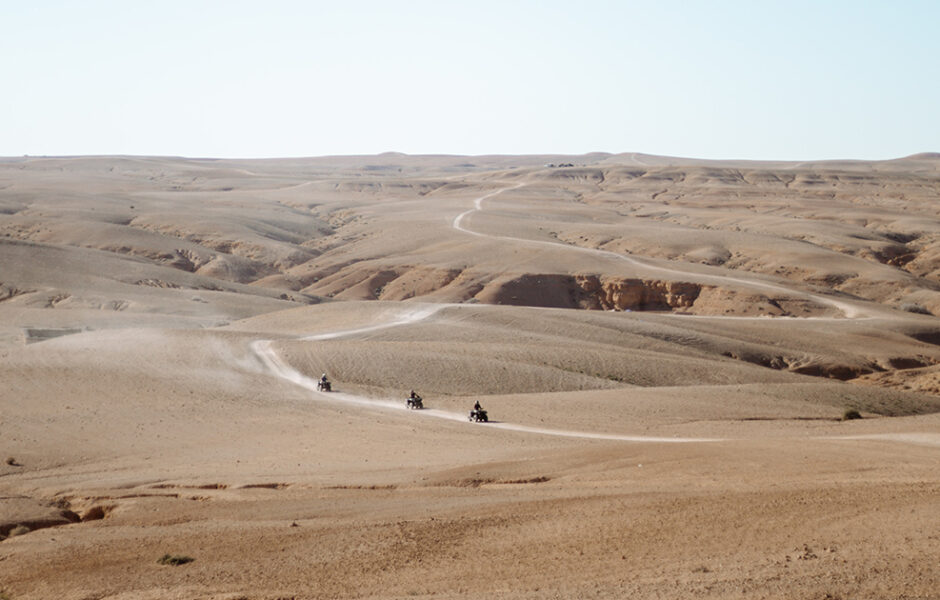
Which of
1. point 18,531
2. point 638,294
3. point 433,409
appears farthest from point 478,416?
point 638,294

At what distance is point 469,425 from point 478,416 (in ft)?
2.16

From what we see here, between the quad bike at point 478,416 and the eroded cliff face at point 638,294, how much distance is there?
3826 cm

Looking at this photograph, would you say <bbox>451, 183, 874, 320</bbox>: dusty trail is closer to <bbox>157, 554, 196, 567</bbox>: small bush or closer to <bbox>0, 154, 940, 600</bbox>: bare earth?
<bbox>0, 154, 940, 600</bbox>: bare earth

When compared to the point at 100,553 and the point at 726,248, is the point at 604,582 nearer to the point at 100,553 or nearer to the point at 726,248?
the point at 100,553

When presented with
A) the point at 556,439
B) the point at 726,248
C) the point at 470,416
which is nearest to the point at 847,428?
the point at 556,439

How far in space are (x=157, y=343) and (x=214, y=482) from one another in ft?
64.7

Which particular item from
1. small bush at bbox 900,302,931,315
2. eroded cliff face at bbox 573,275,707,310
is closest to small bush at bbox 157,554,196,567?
eroded cliff face at bbox 573,275,707,310

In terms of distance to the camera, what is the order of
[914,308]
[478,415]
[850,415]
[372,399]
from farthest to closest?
[914,308] → [372,399] → [850,415] → [478,415]

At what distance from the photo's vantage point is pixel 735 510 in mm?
15227

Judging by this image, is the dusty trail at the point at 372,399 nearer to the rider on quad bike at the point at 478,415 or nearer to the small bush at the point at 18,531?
the rider on quad bike at the point at 478,415

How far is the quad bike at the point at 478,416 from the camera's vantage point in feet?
93.5

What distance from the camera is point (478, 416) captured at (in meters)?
28.5

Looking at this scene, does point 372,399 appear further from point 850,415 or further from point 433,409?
point 850,415

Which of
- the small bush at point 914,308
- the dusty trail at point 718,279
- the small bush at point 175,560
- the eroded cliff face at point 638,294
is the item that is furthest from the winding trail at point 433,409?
the small bush at point 175,560
